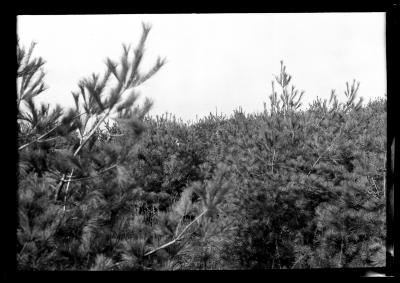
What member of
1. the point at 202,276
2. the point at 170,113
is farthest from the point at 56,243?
the point at 170,113

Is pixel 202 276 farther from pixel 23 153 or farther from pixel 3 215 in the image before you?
pixel 23 153

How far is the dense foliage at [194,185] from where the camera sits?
2.02 m

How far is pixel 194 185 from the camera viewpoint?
73.9 inches

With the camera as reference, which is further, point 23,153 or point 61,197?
point 61,197

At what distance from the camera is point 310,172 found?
4172 millimetres

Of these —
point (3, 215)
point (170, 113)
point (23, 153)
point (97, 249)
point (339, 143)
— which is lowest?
point (97, 249)

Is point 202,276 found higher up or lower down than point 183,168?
lower down

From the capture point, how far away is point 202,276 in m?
1.45

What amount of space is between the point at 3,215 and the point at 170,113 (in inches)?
167

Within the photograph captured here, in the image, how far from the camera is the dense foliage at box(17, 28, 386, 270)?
2021 mm
